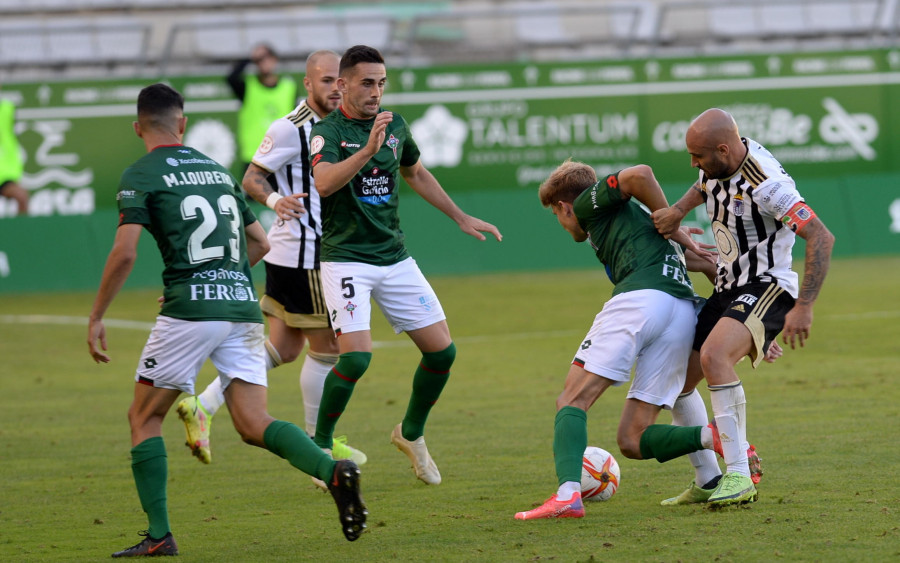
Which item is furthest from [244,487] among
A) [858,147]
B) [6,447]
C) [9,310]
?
[858,147]

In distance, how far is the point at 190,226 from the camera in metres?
5.41

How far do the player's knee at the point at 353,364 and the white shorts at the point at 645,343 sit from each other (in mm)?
1234

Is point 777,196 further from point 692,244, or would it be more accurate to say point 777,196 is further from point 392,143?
point 392,143

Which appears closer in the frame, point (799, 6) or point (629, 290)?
point (629, 290)

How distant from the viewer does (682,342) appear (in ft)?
19.4

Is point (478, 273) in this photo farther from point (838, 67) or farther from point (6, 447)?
point (6, 447)

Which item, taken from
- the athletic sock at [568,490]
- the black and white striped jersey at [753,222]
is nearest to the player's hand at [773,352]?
the black and white striped jersey at [753,222]

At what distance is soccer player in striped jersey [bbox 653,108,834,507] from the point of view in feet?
18.2

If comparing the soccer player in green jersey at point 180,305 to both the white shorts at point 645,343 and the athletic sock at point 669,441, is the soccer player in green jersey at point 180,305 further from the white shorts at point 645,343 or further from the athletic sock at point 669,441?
the athletic sock at point 669,441

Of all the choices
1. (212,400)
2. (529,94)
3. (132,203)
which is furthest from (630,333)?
(529,94)

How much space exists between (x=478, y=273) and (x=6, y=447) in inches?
469

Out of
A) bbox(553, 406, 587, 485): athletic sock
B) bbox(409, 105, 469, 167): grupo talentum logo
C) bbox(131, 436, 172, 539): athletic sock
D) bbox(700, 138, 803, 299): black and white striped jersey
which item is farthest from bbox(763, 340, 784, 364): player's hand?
bbox(409, 105, 469, 167): grupo talentum logo

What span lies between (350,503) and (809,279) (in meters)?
2.26

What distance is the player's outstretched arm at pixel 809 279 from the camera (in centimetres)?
543
